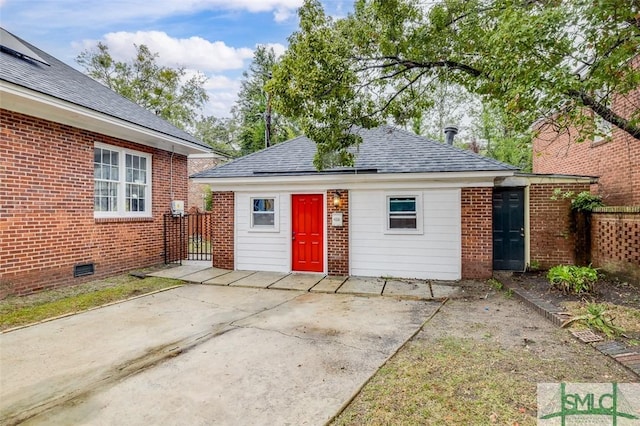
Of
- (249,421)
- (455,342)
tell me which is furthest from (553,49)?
(249,421)

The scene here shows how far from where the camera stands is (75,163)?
733 cm

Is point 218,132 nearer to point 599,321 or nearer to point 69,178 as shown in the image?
point 69,178

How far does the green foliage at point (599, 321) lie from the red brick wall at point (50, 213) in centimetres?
960

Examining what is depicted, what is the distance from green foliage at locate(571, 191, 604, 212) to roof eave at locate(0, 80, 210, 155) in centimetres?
1088

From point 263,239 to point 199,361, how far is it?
544cm

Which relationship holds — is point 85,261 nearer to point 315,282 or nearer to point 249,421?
point 315,282

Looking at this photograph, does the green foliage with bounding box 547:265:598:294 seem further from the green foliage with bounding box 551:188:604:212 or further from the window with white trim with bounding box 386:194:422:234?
the window with white trim with bounding box 386:194:422:234

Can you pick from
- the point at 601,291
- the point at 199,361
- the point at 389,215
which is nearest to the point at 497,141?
the point at 389,215

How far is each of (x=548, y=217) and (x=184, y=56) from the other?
81.1ft

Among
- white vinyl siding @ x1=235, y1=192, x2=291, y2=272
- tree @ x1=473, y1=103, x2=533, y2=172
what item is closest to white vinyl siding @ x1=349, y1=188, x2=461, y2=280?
white vinyl siding @ x1=235, y1=192, x2=291, y2=272

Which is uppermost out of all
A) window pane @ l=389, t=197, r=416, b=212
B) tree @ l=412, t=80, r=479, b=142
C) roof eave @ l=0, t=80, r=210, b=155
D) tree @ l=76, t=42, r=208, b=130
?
tree @ l=76, t=42, r=208, b=130

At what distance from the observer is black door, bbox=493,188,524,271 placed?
27.3ft

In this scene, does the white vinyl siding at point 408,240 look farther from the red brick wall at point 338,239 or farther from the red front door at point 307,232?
the red front door at point 307,232
